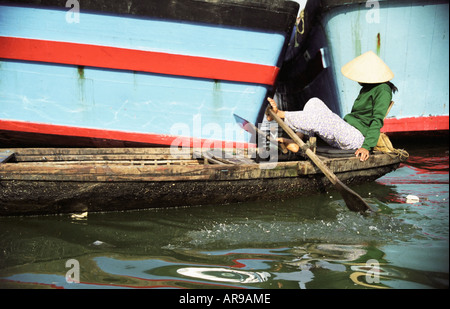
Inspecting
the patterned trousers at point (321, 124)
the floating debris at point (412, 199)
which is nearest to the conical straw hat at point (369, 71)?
the patterned trousers at point (321, 124)

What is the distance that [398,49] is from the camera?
21.6 ft

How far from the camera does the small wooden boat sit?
13.8ft

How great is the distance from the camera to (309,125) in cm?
518

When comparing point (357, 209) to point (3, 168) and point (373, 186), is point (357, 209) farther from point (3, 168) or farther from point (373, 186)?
point (3, 168)

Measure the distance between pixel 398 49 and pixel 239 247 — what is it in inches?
167

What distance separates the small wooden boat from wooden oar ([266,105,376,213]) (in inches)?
5.0

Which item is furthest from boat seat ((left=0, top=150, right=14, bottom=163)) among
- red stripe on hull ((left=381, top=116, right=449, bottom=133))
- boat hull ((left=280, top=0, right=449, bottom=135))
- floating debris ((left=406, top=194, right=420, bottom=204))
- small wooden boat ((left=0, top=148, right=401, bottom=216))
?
red stripe on hull ((left=381, top=116, right=449, bottom=133))

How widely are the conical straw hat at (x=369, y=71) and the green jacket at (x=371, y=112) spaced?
0.35 feet

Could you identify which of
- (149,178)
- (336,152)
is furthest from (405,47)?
(149,178)

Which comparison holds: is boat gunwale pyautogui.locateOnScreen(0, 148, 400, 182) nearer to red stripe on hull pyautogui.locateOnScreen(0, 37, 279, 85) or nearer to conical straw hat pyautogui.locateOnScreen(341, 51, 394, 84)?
conical straw hat pyautogui.locateOnScreen(341, 51, 394, 84)

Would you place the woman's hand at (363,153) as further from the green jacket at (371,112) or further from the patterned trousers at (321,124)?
the patterned trousers at (321,124)

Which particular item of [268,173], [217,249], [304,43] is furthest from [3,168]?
[304,43]

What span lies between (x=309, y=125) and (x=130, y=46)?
7.35ft

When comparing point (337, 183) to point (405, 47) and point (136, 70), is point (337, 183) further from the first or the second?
point (405, 47)
